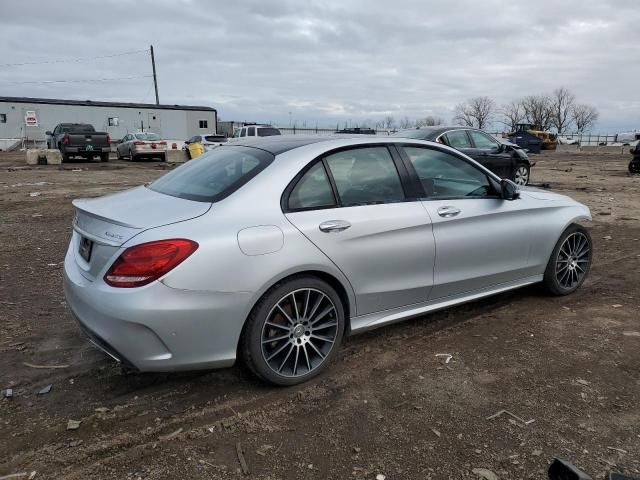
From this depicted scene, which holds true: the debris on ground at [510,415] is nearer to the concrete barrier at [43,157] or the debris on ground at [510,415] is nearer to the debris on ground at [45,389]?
the debris on ground at [45,389]

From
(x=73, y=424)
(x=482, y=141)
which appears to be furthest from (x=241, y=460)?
(x=482, y=141)

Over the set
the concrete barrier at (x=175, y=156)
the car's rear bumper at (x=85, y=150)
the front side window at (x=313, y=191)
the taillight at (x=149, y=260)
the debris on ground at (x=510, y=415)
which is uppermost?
the front side window at (x=313, y=191)

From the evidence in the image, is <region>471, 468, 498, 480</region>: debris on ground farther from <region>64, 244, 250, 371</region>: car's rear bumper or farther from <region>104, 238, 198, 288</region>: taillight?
Result: <region>104, 238, 198, 288</region>: taillight

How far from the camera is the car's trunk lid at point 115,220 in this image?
298 centimetres

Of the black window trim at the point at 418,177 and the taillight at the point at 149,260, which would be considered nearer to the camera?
the taillight at the point at 149,260

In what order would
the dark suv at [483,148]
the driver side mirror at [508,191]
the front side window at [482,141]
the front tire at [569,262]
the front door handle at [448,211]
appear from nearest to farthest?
the front door handle at [448,211], the driver side mirror at [508,191], the front tire at [569,262], the dark suv at [483,148], the front side window at [482,141]

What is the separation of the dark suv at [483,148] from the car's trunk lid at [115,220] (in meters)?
8.17

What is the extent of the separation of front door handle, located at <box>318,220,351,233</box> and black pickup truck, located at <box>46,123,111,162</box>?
2429cm

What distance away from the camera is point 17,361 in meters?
3.73

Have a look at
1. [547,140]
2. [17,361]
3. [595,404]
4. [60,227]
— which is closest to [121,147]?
[60,227]

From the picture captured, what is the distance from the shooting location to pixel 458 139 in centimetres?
1166

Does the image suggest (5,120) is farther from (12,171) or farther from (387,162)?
(387,162)

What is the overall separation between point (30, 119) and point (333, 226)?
43.6 meters

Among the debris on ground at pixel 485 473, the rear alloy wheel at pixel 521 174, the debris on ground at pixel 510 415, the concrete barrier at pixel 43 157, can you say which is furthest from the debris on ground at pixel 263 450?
the concrete barrier at pixel 43 157
